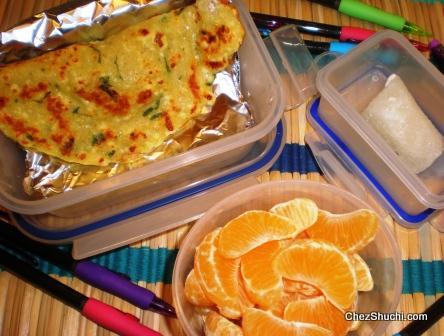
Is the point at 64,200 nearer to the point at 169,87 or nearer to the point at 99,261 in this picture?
the point at 99,261

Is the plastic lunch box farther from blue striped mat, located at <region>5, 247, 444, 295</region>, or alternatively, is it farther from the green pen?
the green pen

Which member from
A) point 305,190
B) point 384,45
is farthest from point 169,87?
point 384,45

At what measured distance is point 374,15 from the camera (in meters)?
0.85

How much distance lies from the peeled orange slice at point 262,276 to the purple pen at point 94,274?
17cm

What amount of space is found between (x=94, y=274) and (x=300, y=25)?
0.58 m

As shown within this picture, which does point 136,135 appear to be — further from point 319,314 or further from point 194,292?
point 319,314

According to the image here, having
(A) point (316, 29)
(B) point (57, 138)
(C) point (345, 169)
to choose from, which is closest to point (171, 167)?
(B) point (57, 138)

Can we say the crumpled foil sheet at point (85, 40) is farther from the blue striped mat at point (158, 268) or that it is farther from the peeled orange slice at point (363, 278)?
the peeled orange slice at point (363, 278)

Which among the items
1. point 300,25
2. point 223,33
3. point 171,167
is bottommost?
point 171,167

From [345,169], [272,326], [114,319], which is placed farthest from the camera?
[345,169]

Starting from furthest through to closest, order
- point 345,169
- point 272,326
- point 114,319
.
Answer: point 345,169 → point 114,319 → point 272,326

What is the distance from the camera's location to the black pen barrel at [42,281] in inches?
26.2

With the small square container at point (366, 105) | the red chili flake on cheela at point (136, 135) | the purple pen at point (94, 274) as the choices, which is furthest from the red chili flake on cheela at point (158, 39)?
the purple pen at point (94, 274)

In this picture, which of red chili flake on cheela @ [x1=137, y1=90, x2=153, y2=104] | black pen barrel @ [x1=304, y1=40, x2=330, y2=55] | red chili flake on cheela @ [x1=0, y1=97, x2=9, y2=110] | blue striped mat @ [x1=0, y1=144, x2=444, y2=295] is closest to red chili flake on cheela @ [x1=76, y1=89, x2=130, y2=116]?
red chili flake on cheela @ [x1=137, y1=90, x2=153, y2=104]
